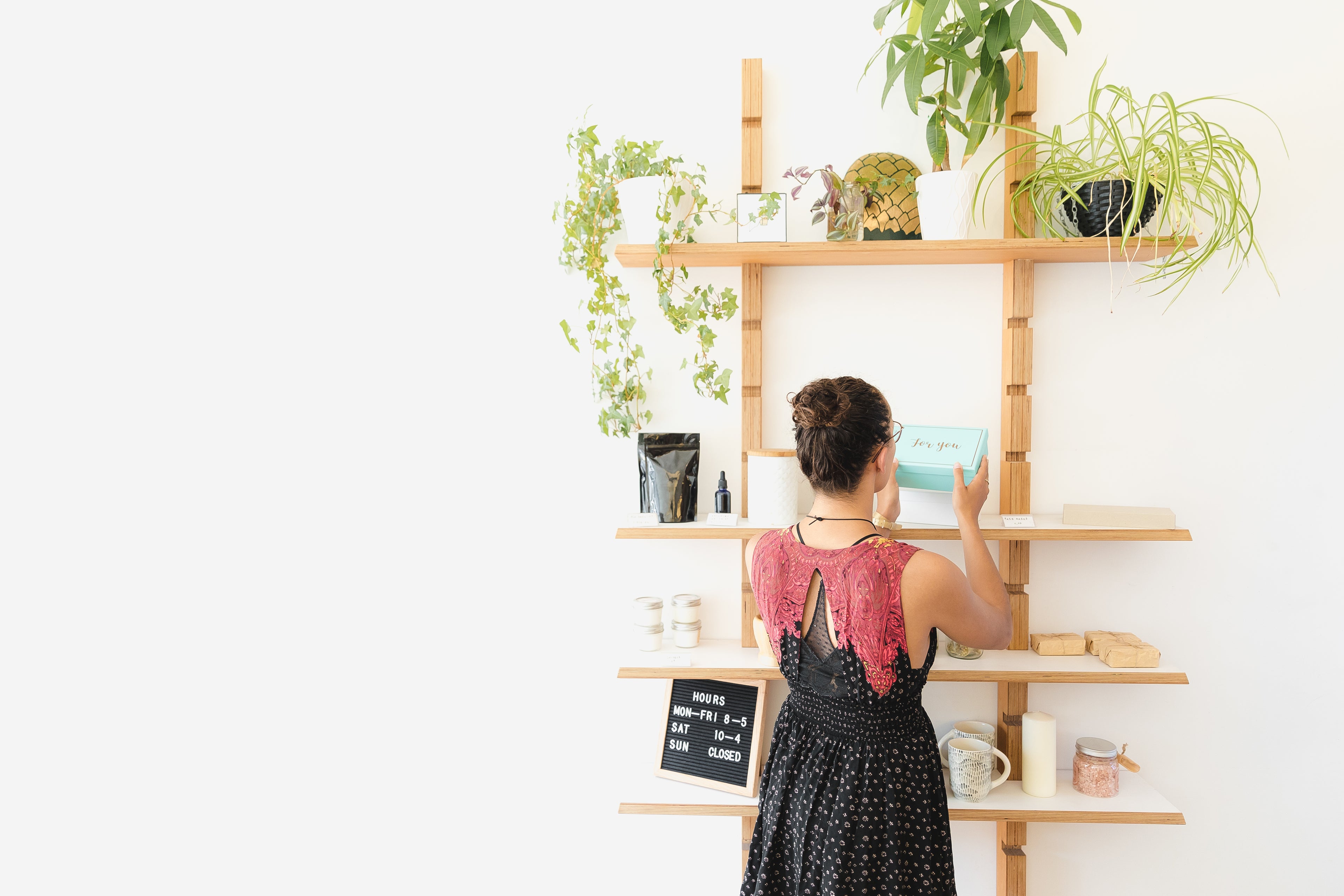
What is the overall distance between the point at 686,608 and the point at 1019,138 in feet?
4.17

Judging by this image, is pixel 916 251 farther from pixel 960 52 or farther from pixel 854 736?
pixel 854 736

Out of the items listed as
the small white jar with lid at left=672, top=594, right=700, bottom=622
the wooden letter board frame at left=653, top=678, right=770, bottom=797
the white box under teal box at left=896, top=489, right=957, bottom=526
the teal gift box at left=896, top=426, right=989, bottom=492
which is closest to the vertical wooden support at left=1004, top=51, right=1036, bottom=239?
the teal gift box at left=896, top=426, right=989, bottom=492

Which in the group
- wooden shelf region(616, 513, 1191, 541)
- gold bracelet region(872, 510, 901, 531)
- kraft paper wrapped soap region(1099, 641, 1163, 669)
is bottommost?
kraft paper wrapped soap region(1099, 641, 1163, 669)

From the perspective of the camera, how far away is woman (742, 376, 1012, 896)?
4.25 ft

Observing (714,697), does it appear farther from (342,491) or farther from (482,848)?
(342,491)

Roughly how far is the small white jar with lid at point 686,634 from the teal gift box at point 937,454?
0.55 m

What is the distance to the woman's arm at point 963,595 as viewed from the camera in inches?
50.6

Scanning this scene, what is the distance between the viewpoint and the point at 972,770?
5.35 ft

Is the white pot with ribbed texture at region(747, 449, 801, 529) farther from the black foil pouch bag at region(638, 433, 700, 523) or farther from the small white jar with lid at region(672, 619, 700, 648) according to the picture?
the small white jar with lid at region(672, 619, 700, 648)

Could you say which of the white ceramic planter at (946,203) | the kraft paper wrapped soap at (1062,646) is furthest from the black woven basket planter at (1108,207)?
the kraft paper wrapped soap at (1062,646)

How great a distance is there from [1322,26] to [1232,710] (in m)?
1.53

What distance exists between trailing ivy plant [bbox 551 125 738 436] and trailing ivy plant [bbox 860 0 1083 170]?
18.0 inches

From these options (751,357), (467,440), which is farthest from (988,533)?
(467,440)

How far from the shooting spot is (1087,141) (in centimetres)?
163
